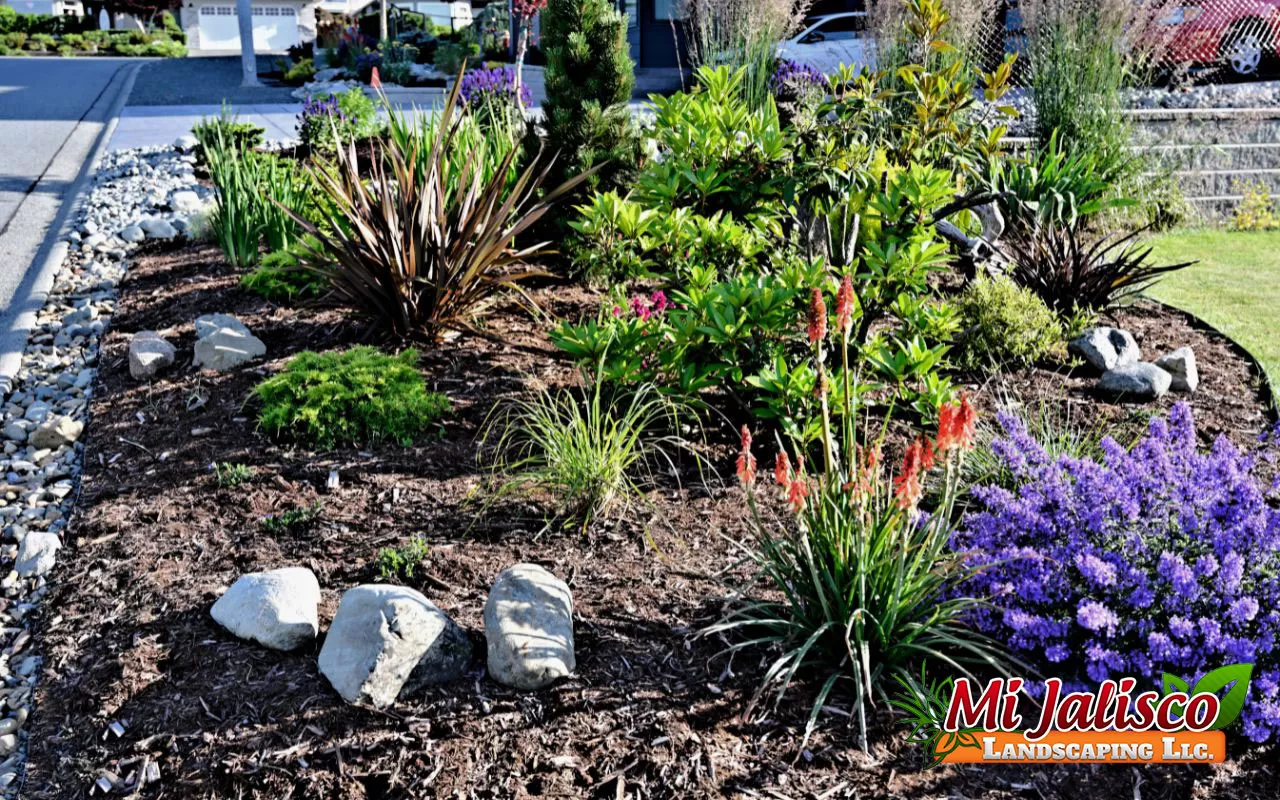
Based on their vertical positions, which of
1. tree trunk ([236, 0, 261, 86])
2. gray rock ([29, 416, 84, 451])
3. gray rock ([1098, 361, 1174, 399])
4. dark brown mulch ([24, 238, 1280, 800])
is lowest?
dark brown mulch ([24, 238, 1280, 800])

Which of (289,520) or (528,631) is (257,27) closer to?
(289,520)

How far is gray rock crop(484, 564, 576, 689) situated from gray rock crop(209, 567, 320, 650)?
56cm

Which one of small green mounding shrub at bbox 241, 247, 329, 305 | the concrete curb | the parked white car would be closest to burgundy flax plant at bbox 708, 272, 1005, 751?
small green mounding shrub at bbox 241, 247, 329, 305

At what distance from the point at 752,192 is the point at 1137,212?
5.41 meters

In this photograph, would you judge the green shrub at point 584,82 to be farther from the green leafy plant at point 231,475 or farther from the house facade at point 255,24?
the house facade at point 255,24

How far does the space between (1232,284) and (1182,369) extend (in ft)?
9.01

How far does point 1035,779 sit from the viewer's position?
2.79 metres

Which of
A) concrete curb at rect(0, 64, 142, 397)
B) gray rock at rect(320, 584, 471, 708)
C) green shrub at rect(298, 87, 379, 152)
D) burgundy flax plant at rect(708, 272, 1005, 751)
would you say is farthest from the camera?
green shrub at rect(298, 87, 379, 152)

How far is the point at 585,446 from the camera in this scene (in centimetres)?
398

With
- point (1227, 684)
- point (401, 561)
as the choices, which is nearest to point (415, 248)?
point (401, 561)

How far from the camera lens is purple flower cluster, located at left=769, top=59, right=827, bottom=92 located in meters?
10.9

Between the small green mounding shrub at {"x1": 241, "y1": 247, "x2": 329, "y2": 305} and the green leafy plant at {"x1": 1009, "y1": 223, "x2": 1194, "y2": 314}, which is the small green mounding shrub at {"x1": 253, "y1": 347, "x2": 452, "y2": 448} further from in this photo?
the green leafy plant at {"x1": 1009, "y1": 223, "x2": 1194, "y2": 314}

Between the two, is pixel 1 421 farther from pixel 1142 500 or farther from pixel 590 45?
pixel 1142 500

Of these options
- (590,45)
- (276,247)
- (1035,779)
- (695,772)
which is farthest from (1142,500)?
(276,247)
